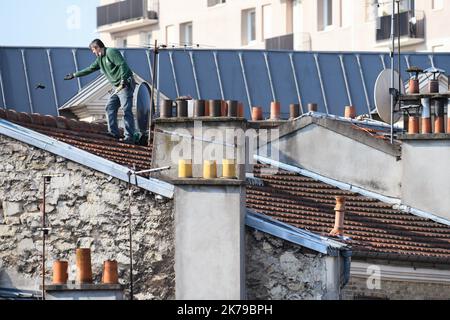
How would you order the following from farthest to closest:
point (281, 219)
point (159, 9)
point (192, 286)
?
point (159, 9) → point (281, 219) → point (192, 286)

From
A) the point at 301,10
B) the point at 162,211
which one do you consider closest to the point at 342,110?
the point at 301,10

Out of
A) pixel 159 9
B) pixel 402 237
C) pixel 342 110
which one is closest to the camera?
pixel 402 237

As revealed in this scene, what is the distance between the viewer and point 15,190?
3109 centimetres

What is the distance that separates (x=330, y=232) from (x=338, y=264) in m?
3.37

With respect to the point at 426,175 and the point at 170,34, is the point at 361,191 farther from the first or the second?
the point at 170,34

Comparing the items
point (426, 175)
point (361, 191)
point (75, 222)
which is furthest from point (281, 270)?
point (426, 175)

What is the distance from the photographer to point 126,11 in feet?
297

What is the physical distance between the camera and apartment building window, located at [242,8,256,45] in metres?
83.7

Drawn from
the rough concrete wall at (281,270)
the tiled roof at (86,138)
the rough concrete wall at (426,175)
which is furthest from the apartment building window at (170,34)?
the rough concrete wall at (281,270)

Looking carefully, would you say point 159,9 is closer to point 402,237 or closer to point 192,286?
point 402,237

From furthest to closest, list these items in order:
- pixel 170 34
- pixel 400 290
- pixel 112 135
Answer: pixel 170 34
pixel 112 135
pixel 400 290

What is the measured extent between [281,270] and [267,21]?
172 feet

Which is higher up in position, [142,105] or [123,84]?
[123,84]

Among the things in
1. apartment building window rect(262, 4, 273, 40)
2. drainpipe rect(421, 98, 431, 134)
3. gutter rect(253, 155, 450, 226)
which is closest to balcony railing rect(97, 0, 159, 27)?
apartment building window rect(262, 4, 273, 40)
